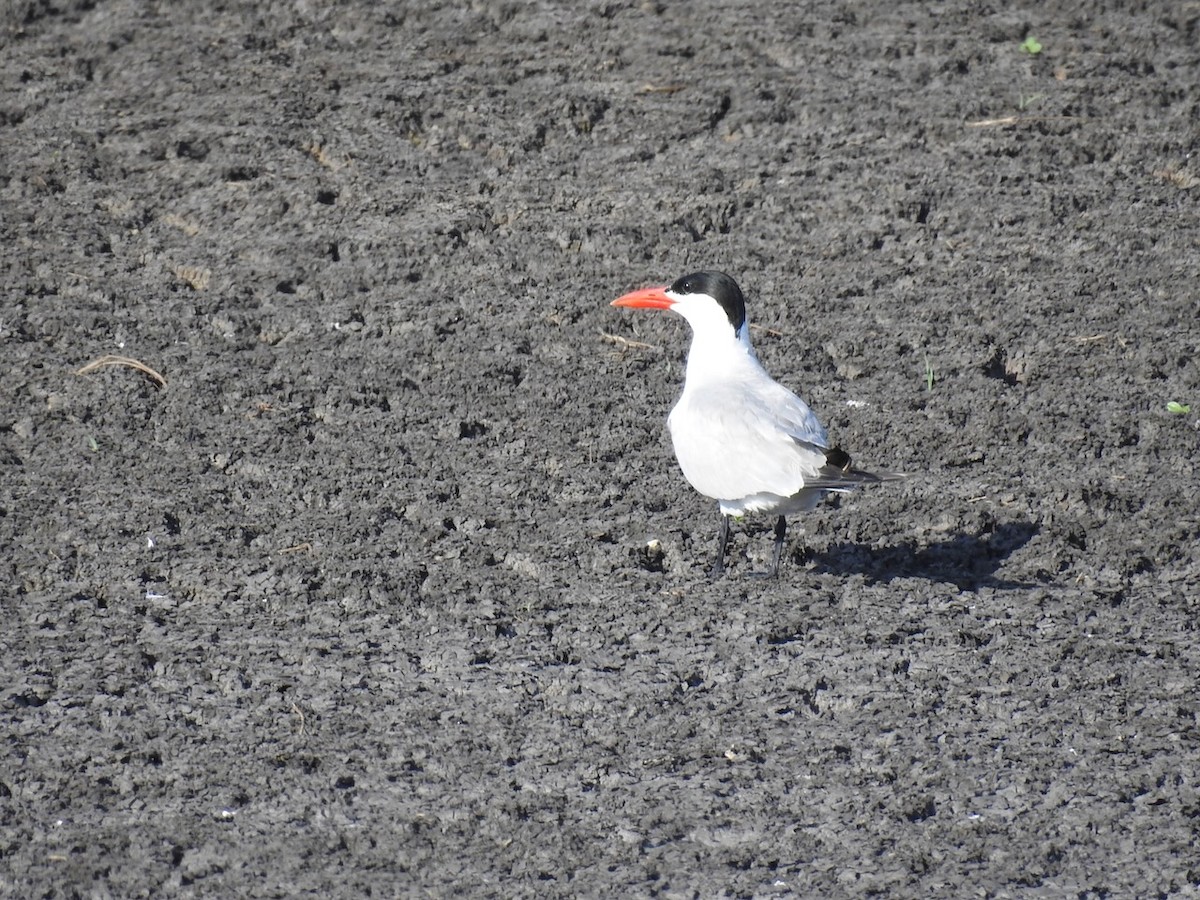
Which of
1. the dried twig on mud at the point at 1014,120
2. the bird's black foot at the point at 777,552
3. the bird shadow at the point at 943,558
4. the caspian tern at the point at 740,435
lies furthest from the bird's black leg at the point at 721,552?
the dried twig on mud at the point at 1014,120

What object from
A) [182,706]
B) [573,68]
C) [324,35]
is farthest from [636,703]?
[324,35]

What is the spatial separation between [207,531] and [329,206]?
2.18 metres

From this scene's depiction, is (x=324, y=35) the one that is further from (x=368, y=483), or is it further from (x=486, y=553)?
(x=486, y=553)

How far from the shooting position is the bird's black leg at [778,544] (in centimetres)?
439

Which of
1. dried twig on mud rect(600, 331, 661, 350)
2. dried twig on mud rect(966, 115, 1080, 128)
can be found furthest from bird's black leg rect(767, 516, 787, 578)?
dried twig on mud rect(966, 115, 1080, 128)

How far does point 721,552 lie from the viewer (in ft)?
14.4

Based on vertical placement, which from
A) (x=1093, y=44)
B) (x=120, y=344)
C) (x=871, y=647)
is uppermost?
(x=1093, y=44)

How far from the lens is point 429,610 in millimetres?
4207

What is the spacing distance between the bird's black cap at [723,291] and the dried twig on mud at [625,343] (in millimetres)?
771

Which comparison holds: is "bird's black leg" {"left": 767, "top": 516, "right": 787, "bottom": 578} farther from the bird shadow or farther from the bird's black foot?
the bird shadow

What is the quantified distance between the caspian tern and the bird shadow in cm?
22

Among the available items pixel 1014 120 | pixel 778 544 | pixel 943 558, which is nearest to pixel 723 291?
pixel 778 544

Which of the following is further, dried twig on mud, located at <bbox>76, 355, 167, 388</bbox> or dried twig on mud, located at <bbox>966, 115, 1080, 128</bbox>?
dried twig on mud, located at <bbox>966, 115, 1080, 128</bbox>

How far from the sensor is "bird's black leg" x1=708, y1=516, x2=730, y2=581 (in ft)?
14.4
